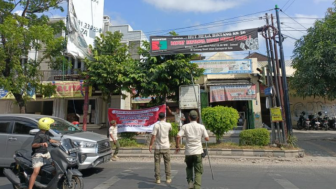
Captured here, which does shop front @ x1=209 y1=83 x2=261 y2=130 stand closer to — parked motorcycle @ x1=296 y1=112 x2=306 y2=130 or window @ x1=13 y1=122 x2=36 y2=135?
parked motorcycle @ x1=296 y1=112 x2=306 y2=130

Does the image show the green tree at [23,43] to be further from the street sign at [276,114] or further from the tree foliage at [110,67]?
the street sign at [276,114]

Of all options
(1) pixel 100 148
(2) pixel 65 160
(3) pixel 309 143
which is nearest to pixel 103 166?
(1) pixel 100 148

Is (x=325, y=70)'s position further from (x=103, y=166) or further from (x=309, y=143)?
(x=103, y=166)

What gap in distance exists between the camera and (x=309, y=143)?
1239cm

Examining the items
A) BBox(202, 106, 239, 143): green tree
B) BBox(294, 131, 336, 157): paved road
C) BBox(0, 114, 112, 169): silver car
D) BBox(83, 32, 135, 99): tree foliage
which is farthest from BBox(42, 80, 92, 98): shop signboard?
BBox(294, 131, 336, 157): paved road

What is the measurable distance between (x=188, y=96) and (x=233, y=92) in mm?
5598

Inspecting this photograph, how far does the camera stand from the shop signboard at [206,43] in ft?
38.2

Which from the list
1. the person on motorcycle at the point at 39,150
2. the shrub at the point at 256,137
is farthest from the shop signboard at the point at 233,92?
the person on motorcycle at the point at 39,150

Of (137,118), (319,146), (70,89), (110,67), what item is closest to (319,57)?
(319,146)

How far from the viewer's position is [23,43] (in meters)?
10.8

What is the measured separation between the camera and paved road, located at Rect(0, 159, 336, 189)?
5.73 metres

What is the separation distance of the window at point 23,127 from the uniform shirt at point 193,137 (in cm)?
427

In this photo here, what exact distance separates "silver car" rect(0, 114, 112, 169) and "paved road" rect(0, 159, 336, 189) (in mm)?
499

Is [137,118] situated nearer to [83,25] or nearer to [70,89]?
[83,25]
